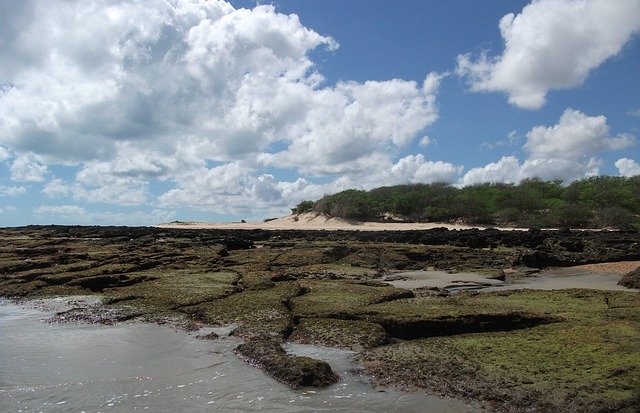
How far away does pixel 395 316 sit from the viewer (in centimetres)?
815

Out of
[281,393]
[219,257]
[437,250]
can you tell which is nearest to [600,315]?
[281,393]

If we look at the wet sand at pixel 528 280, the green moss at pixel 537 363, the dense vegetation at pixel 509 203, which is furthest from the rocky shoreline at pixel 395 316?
the dense vegetation at pixel 509 203

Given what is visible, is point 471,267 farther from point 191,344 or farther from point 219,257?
point 191,344

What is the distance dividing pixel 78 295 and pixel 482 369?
950cm

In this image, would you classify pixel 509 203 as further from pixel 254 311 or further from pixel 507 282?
pixel 254 311

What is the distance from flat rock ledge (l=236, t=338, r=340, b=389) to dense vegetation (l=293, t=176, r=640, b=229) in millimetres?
38311

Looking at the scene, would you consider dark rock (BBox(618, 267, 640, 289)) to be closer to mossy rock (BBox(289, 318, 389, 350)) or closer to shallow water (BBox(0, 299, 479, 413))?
mossy rock (BBox(289, 318, 389, 350))

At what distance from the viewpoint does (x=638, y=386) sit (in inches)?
200

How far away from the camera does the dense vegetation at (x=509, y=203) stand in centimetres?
4206

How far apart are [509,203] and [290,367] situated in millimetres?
45687

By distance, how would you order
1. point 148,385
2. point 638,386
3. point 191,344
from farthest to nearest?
point 191,344
point 148,385
point 638,386

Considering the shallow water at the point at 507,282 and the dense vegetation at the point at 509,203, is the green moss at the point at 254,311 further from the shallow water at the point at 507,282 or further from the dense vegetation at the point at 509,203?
the dense vegetation at the point at 509,203

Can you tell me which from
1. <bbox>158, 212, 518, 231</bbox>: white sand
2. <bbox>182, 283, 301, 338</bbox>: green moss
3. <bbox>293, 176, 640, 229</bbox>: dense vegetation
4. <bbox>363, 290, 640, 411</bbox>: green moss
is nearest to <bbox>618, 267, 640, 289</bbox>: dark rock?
<bbox>363, 290, 640, 411</bbox>: green moss

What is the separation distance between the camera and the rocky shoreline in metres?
5.52
